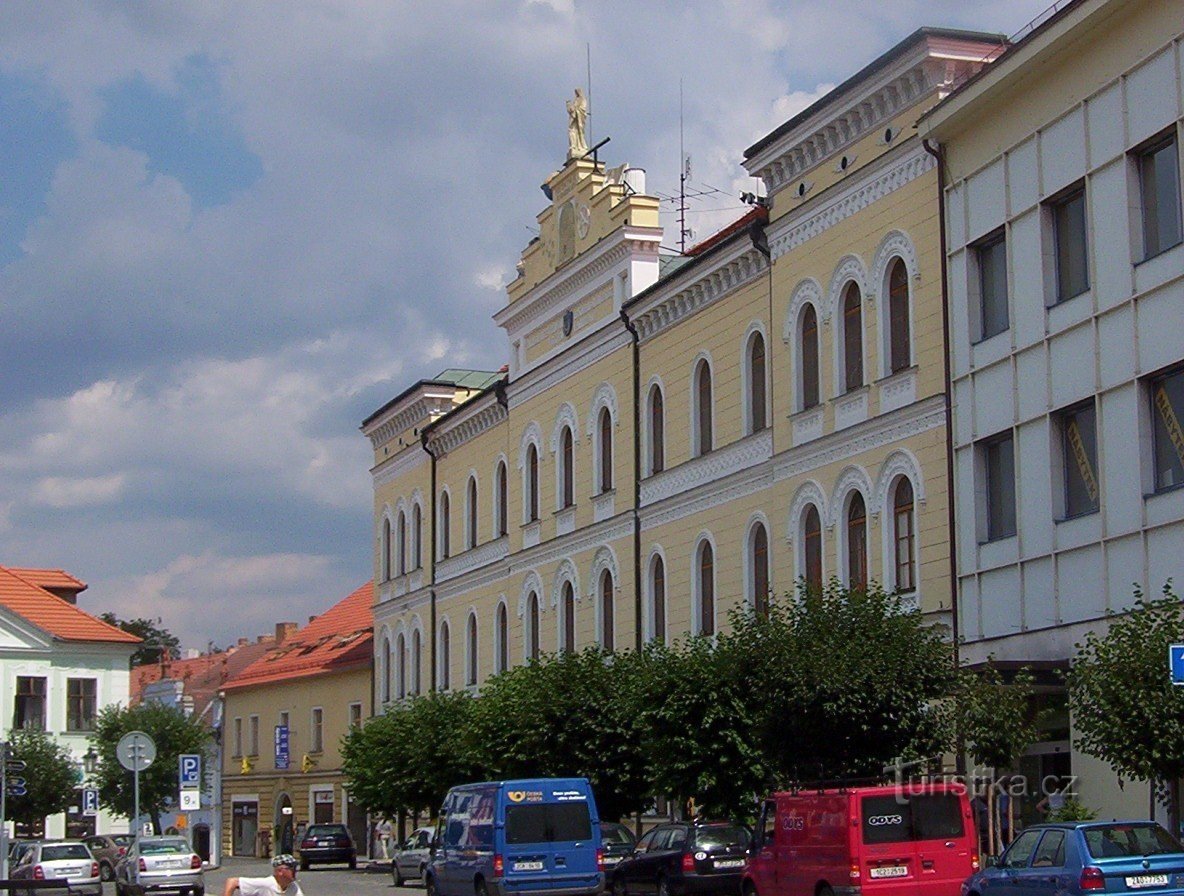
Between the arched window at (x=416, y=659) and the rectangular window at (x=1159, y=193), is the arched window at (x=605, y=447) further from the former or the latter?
the rectangular window at (x=1159, y=193)

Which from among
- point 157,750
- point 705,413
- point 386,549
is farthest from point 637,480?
point 157,750

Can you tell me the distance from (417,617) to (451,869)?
27890 mm

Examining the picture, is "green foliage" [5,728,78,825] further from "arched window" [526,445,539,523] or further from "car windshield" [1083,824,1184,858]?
"car windshield" [1083,824,1184,858]

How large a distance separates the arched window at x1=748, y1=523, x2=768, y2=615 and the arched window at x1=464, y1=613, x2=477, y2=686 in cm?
1761

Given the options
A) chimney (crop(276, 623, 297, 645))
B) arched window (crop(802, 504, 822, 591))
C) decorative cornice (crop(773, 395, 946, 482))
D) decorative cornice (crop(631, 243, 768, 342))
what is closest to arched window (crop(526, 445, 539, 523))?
decorative cornice (crop(631, 243, 768, 342))

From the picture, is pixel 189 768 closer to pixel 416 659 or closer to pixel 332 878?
pixel 332 878

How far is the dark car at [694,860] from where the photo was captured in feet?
101

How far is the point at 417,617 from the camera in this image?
5959cm

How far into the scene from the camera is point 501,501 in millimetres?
52875

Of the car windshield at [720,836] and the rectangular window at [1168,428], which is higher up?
the rectangular window at [1168,428]

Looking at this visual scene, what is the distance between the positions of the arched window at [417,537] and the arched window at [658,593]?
17751 mm

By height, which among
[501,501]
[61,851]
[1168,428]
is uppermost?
[501,501]

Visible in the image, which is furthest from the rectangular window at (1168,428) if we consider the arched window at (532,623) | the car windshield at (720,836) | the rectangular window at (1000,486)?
the arched window at (532,623)

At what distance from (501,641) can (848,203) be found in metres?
21.5
